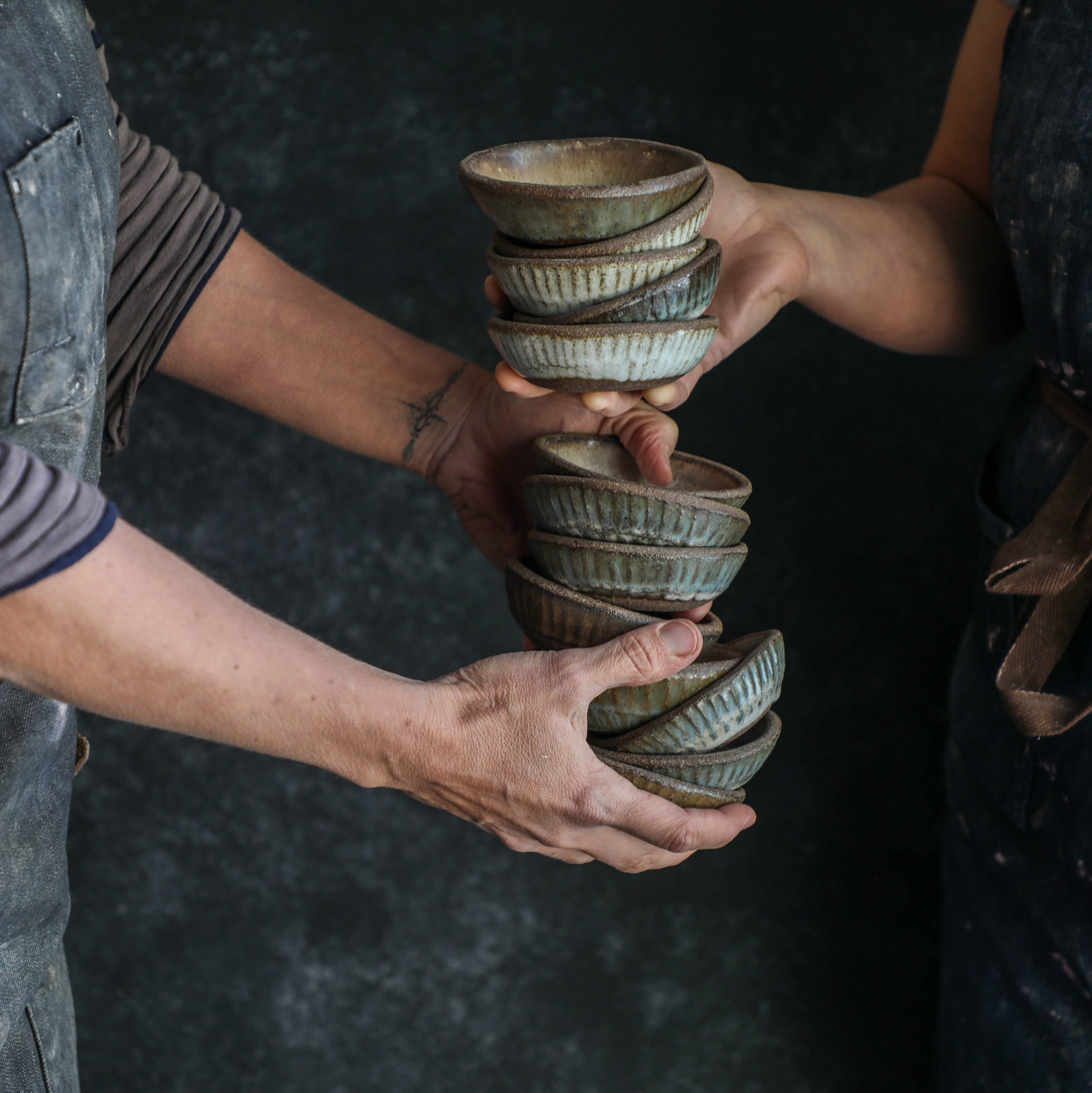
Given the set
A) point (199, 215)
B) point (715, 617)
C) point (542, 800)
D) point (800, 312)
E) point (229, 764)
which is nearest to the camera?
point (542, 800)

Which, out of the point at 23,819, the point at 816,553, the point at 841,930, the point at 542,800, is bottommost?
the point at 841,930

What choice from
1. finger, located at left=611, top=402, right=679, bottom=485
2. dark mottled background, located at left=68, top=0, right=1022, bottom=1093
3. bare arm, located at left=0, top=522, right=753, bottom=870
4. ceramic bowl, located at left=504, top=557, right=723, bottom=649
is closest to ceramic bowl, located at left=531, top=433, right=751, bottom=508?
finger, located at left=611, top=402, right=679, bottom=485

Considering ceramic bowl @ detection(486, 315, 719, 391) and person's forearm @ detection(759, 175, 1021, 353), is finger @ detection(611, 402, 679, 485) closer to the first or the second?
ceramic bowl @ detection(486, 315, 719, 391)

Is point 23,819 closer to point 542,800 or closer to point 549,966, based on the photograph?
point 542,800

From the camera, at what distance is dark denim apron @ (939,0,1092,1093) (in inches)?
41.0

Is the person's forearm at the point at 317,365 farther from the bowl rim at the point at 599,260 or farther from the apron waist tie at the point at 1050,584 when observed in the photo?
the apron waist tie at the point at 1050,584

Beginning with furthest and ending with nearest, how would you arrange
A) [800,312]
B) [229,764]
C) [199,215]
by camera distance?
1. [229,764]
2. [800,312]
3. [199,215]

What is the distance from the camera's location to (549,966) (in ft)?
6.72

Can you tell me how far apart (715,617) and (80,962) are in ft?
5.36

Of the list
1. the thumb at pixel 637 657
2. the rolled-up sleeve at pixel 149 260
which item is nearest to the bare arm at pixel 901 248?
the thumb at pixel 637 657

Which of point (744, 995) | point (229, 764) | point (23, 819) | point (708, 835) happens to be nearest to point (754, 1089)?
point (744, 995)

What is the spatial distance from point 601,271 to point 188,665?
46 cm

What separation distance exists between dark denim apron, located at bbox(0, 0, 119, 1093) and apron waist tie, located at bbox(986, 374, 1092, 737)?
2.88ft

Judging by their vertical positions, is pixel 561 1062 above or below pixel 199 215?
below
